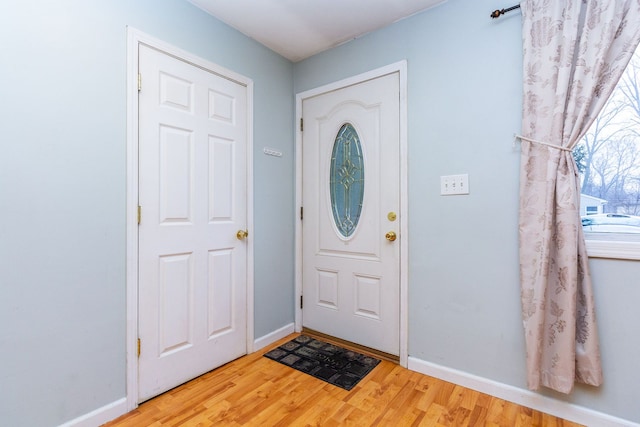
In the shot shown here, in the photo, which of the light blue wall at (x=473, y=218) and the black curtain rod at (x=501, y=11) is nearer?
the light blue wall at (x=473, y=218)

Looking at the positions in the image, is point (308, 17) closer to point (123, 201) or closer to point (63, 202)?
point (123, 201)

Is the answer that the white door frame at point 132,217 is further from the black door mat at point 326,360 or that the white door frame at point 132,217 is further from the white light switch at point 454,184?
the white light switch at point 454,184

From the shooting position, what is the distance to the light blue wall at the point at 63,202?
1302mm

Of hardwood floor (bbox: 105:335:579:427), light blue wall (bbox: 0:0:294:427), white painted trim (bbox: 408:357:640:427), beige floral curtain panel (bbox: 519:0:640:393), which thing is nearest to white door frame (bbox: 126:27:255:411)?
light blue wall (bbox: 0:0:294:427)

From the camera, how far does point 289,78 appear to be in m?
2.67

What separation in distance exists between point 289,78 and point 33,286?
2.25m

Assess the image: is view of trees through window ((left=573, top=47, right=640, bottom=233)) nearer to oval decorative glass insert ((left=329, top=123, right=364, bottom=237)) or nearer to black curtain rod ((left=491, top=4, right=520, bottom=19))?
black curtain rod ((left=491, top=4, right=520, bottom=19))

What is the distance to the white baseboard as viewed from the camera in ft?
7.70

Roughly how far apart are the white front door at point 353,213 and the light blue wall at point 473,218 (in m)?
0.16

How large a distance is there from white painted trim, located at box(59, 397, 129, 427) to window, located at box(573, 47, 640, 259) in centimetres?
254

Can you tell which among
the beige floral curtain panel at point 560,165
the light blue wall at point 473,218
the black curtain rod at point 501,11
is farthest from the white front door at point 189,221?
the beige floral curtain panel at point 560,165

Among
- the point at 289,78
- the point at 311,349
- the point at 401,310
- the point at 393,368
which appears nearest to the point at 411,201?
the point at 401,310

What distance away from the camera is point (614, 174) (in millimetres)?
1520

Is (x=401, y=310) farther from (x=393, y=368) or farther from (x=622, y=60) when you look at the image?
(x=622, y=60)
